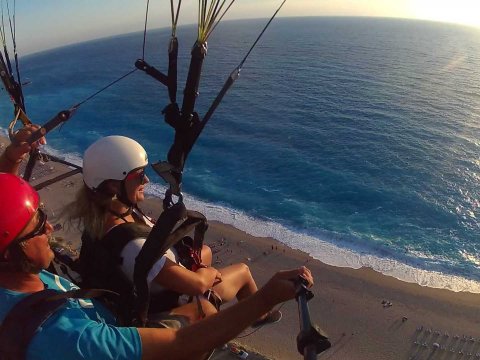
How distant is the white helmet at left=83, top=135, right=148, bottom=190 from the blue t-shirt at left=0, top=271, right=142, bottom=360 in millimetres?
1917

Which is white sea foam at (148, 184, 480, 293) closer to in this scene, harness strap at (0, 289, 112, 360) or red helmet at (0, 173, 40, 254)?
red helmet at (0, 173, 40, 254)

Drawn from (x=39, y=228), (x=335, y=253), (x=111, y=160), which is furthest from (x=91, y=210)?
(x=335, y=253)

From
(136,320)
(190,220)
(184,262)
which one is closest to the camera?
(136,320)

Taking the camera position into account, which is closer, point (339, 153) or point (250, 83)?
point (339, 153)

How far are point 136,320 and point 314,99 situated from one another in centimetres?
4127

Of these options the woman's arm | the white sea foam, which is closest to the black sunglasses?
the woman's arm

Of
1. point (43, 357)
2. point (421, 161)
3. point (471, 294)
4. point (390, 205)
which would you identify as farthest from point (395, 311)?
point (421, 161)

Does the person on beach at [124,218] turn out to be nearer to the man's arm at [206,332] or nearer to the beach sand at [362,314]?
the man's arm at [206,332]

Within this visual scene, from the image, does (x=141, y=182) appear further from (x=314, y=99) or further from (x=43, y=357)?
(x=314, y=99)

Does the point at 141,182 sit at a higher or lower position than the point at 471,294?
higher

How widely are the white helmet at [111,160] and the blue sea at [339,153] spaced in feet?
50.8

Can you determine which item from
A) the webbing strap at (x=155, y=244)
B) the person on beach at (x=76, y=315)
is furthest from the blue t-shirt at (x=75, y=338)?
the webbing strap at (x=155, y=244)

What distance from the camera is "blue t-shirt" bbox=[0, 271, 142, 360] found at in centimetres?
211

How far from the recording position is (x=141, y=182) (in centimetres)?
442
